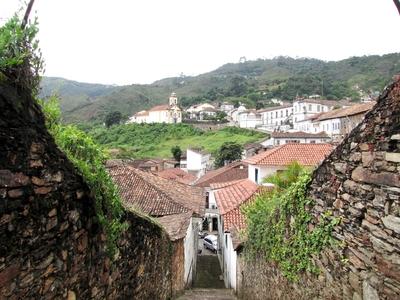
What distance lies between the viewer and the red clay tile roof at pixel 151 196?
54.8 feet

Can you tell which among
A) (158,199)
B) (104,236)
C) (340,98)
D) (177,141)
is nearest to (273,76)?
(340,98)

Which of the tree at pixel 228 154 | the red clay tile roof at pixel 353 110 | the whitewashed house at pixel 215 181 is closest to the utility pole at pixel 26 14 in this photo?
the red clay tile roof at pixel 353 110

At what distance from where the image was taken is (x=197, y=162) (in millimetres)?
62375

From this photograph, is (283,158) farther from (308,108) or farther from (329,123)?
(308,108)

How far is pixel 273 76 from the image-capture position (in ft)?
554

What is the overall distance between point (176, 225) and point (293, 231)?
6659 mm

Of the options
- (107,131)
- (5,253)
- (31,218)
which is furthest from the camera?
(107,131)

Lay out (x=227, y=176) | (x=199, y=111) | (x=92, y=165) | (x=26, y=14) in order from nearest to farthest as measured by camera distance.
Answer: (x=26, y=14), (x=92, y=165), (x=227, y=176), (x=199, y=111)

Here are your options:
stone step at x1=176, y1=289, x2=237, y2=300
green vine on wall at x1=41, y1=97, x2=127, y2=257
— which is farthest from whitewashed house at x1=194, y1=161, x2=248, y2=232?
green vine on wall at x1=41, y1=97, x2=127, y2=257

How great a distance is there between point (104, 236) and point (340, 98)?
115m

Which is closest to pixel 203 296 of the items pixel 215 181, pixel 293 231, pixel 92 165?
pixel 293 231

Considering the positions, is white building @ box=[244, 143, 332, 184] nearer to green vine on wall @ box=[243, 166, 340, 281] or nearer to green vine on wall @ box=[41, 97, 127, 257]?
green vine on wall @ box=[243, 166, 340, 281]

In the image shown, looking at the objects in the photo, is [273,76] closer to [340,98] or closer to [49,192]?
[340,98]

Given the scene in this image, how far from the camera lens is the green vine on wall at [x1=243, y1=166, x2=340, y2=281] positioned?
A: 600cm
